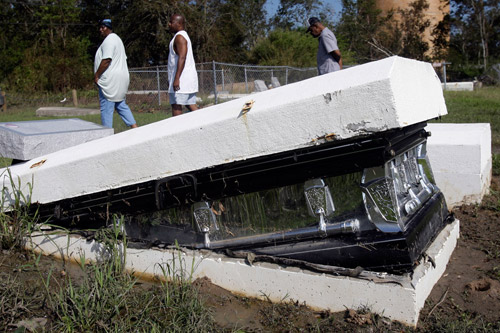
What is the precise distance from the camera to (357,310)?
2516mm

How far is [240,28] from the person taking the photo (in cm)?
3406

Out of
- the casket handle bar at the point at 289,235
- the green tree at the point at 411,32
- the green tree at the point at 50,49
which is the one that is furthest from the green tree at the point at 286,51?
the casket handle bar at the point at 289,235

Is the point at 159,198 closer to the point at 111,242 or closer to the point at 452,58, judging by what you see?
the point at 111,242

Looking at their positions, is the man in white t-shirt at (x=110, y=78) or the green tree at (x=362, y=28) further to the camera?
the green tree at (x=362, y=28)

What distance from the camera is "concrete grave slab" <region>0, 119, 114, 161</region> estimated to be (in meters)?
3.76

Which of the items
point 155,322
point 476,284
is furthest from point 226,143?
point 476,284

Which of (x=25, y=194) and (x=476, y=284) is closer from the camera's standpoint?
(x=476, y=284)

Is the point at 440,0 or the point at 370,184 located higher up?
the point at 440,0

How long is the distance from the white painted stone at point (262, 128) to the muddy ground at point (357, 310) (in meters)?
0.71

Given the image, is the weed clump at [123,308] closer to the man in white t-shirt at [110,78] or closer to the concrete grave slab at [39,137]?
the concrete grave slab at [39,137]

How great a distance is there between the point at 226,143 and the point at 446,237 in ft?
5.38

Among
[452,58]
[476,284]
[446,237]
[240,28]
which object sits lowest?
[476,284]

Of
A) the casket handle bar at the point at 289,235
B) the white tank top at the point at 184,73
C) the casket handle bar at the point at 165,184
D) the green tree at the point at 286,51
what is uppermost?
the green tree at the point at 286,51

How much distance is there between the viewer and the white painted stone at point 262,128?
7.65 feet
